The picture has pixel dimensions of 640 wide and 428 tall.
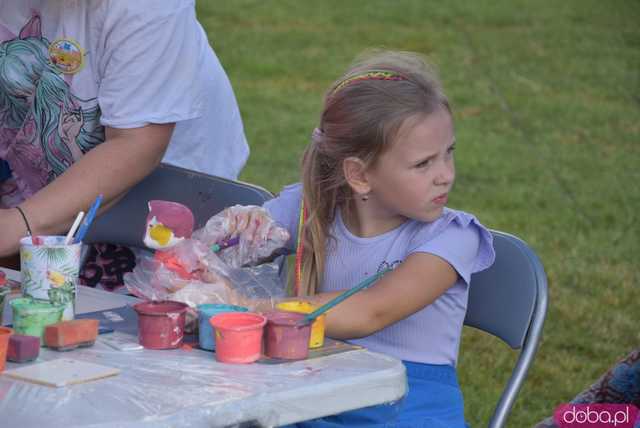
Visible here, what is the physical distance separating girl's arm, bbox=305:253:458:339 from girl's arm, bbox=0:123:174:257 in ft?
1.95

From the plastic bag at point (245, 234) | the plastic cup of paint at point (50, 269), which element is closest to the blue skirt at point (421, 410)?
the plastic bag at point (245, 234)

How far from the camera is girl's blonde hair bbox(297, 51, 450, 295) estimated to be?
95.9 inches

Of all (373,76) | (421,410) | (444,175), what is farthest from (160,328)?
(373,76)

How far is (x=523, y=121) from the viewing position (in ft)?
26.6

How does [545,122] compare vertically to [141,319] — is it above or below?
below

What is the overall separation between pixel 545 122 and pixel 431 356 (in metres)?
5.84

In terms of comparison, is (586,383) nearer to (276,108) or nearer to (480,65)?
(276,108)

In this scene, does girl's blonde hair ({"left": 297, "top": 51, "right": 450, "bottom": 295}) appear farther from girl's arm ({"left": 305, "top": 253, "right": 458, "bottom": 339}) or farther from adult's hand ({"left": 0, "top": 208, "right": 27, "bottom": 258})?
adult's hand ({"left": 0, "top": 208, "right": 27, "bottom": 258})

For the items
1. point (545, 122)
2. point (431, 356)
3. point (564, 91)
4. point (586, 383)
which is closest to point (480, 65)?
point (564, 91)

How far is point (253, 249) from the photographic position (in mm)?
2420

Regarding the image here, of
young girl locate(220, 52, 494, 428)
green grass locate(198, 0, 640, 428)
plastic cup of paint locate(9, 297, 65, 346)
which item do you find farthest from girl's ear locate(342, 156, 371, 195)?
green grass locate(198, 0, 640, 428)

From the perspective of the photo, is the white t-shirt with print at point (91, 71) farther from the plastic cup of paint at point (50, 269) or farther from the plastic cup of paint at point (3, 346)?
the plastic cup of paint at point (3, 346)

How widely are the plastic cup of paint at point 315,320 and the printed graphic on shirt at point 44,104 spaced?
2.89 feet

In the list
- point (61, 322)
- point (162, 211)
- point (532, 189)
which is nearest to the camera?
point (61, 322)
